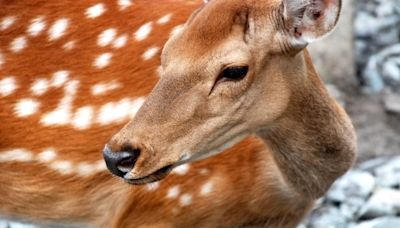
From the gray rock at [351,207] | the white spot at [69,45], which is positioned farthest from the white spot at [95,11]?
the gray rock at [351,207]

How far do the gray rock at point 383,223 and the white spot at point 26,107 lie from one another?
1.82 meters

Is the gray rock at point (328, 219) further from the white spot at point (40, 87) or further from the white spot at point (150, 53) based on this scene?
the white spot at point (40, 87)

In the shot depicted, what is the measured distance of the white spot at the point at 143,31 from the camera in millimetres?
4320

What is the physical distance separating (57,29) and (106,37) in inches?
8.2

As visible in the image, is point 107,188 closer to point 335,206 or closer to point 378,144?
point 335,206

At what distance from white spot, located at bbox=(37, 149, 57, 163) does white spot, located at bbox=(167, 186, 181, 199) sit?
489 mm

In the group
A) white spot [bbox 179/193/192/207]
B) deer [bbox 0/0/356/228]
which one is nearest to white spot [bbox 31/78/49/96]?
deer [bbox 0/0/356/228]

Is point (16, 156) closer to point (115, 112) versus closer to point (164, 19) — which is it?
point (115, 112)

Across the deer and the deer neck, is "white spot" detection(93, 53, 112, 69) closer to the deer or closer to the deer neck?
the deer

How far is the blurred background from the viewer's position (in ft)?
18.2

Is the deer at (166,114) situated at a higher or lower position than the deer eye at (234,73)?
lower

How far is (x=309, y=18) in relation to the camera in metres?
3.55

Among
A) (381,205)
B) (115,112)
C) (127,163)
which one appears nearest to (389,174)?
(381,205)

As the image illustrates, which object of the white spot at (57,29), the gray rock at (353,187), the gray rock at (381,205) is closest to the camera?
the white spot at (57,29)
